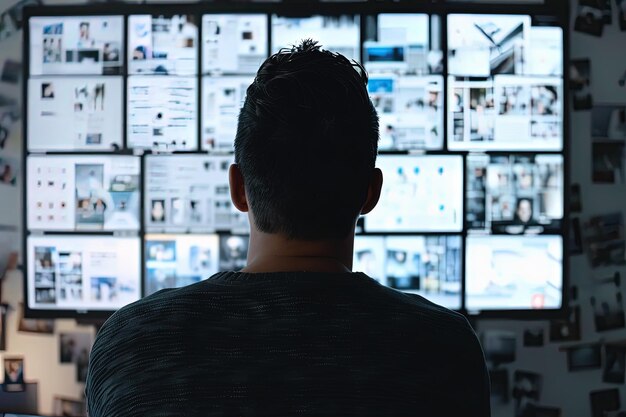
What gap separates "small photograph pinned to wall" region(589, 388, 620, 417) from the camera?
2324 millimetres

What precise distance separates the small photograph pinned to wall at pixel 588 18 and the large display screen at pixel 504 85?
0.11 metres

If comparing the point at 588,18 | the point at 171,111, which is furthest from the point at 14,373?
the point at 588,18

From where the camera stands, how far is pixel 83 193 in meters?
2.27

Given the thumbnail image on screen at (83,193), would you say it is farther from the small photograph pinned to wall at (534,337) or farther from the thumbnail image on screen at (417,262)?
the small photograph pinned to wall at (534,337)

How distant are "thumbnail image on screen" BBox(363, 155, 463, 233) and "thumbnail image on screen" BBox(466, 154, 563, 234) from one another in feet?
0.18

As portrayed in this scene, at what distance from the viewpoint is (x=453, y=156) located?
2.22 m

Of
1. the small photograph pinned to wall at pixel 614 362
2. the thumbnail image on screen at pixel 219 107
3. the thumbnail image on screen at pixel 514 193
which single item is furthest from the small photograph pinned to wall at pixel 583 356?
the thumbnail image on screen at pixel 219 107

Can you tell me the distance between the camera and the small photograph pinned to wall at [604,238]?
2303 millimetres

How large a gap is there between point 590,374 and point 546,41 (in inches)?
41.9

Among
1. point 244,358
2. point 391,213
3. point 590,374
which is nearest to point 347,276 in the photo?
point 244,358

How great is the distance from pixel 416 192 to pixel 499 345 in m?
0.56

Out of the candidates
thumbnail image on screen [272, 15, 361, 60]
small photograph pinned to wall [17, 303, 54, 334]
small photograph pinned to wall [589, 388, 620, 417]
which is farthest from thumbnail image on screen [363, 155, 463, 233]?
small photograph pinned to wall [17, 303, 54, 334]

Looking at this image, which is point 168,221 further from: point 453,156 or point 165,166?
point 453,156

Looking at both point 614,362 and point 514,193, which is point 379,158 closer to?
point 514,193
